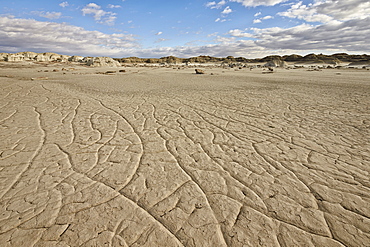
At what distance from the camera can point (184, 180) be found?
6.86ft

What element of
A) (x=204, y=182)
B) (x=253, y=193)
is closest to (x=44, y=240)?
(x=204, y=182)

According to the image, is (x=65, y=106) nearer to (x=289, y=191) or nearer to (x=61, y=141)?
(x=61, y=141)

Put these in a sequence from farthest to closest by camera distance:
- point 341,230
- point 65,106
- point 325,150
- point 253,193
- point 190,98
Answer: point 190,98, point 65,106, point 325,150, point 253,193, point 341,230

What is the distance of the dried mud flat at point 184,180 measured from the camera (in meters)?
1.49

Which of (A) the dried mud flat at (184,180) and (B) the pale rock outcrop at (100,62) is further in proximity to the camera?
(B) the pale rock outcrop at (100,62)

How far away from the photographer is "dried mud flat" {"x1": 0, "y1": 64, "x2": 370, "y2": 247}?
1486 mm

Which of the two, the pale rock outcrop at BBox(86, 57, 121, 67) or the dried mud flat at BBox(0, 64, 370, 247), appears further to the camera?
the pale rock outcrop at BBox(86, 57, 121, 67)

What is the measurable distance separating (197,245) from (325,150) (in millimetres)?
2300

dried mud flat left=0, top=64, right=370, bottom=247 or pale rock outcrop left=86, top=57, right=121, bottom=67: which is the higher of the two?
→ pale rock outcrop left=86, top=57, right=121, bottom=67

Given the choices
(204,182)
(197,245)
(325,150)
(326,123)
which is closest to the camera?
(197,245)

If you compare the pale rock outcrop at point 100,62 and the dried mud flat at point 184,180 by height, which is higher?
the pale rock outcrop at point 100,62

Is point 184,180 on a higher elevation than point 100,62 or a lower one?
lower

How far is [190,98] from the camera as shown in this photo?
5922 mm

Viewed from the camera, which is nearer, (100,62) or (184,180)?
(184,180)
